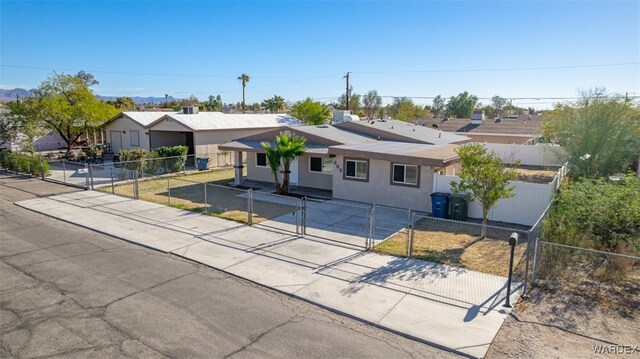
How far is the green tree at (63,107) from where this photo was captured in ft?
102

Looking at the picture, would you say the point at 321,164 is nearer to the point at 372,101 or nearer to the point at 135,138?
the point at 135,138

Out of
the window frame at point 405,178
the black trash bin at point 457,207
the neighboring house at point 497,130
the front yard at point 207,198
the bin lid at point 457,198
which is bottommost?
the front yard at point 207,198

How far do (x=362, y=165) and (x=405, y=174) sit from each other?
2.23 m

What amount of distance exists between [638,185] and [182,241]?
46.8 feet

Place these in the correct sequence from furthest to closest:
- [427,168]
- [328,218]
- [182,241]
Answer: [427,168], [328,218], [182,241]

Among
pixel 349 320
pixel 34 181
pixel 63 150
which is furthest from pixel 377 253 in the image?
pixel 63 150

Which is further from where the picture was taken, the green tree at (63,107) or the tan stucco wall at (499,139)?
the tan stucco wall at (499,139)

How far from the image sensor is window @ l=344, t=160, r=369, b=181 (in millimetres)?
19438

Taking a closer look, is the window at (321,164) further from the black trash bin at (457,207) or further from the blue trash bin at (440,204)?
the black trash bin at (457,207)

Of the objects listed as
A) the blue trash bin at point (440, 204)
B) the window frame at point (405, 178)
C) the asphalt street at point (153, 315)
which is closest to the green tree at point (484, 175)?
the blue trash bin at point (440, 204)

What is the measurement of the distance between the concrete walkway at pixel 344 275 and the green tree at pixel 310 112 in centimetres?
2742

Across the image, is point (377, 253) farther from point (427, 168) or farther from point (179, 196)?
point (179, 196)

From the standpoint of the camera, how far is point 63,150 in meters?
37.2

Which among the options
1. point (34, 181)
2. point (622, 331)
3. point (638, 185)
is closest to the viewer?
point (622, 331)
